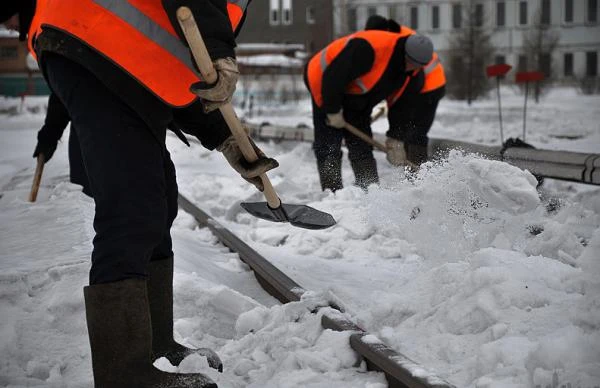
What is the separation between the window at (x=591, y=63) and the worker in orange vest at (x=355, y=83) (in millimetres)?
43731

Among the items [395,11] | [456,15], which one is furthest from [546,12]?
[395,11]

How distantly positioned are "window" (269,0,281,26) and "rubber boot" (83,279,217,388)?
58.7 metres

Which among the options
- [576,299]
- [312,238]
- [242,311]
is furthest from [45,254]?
[576,299]

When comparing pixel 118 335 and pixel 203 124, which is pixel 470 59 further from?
pixel 118 335

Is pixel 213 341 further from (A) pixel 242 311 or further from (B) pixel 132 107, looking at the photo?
(B) pixel 132 107

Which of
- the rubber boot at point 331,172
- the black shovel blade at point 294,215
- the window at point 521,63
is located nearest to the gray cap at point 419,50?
the rubber boot at point 331,172

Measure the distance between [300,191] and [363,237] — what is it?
2250mm

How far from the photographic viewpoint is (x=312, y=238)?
16.0 ft

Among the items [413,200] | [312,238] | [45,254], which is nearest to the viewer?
[45,254]

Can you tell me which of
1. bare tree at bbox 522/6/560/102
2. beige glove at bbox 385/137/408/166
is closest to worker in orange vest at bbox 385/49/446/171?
beige glove at bbox 385/137/408/166

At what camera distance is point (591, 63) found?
47.4 m

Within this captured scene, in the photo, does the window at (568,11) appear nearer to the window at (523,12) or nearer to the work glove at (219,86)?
the window at (523,12)

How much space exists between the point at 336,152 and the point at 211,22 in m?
4.59

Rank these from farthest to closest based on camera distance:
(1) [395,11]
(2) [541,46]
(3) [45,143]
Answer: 1. (1) [395,11]
2. (2) [541,46]
3. (3) [45,143]
